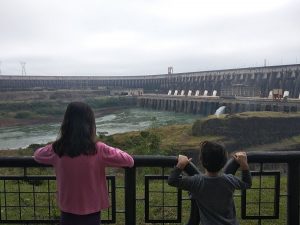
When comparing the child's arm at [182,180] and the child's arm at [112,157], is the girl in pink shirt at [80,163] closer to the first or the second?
the child's arm at [112,157]

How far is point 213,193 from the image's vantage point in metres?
2.19

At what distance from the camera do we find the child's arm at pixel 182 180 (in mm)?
2191

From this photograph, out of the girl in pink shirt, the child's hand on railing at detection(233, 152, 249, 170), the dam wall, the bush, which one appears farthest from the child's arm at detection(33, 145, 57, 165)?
the bush

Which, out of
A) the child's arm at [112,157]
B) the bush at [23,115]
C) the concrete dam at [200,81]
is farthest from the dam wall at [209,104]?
the child's arm at [112,157]

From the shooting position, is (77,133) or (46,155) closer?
(77,133)

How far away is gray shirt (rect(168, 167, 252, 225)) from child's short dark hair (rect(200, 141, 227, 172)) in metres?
0.07

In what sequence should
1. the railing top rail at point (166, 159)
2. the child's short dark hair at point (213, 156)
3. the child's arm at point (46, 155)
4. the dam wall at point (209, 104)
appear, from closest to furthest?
the child's short dark hair at point (213, 156), the child's arm at point (46, 155), the railing top rail at point (166, 159), the dam wall at point (209, 104)

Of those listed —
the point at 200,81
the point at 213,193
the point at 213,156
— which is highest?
the point at 200,81

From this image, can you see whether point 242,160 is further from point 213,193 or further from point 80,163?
point 80,163

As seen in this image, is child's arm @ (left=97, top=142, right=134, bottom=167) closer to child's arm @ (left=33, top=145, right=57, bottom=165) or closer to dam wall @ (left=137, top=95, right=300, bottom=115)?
child's arm @ (left=33, top=145, right=57, bottom=165)

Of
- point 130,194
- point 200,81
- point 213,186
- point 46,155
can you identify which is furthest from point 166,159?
point 200,81

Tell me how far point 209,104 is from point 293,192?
48.8 meters

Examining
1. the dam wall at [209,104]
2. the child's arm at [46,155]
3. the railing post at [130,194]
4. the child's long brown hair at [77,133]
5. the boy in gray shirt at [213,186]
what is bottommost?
the dam wall at [209,104]

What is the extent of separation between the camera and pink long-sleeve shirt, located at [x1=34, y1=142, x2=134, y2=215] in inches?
86.7
